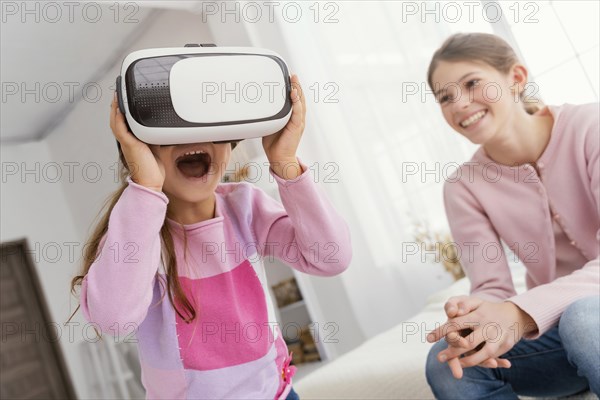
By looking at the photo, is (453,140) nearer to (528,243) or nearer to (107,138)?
(528,243)

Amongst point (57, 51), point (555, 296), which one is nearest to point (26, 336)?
point (57, 51)

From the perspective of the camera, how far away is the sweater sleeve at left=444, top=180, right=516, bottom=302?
0.87 metres

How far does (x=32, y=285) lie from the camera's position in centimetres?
373

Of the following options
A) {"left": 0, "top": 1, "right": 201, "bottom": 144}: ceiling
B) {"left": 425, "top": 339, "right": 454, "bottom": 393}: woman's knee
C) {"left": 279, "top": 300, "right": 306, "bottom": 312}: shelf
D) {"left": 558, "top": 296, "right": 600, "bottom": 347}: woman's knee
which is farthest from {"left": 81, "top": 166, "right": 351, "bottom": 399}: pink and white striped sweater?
{"left": 279, "top": 300, "right": 306, "bottom": 312}: shelf

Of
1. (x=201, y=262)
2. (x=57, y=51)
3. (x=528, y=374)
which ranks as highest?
(x=57, y=51)

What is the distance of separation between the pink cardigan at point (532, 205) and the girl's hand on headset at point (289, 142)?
0.32 meters

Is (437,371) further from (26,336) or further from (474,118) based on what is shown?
(26,336)

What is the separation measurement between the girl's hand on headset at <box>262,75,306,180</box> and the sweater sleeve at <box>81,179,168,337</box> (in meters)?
0.16

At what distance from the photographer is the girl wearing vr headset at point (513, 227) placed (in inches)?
27.6

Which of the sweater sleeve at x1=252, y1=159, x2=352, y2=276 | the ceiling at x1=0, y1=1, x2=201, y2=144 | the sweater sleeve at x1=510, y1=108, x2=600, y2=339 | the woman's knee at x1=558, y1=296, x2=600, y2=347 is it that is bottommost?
the woman's knee at x1=558, y1=296, x2=600, y2=347

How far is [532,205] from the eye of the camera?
2.92 ft

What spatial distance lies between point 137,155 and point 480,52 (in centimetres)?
61

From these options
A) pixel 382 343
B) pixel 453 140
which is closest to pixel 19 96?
pixel 453 140

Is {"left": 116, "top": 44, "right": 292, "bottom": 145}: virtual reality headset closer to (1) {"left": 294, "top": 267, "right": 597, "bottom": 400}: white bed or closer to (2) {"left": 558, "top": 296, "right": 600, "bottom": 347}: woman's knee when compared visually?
(2) {"left": 558, "top": 296, "right": 600, "bottom": 347}: woman's knee
